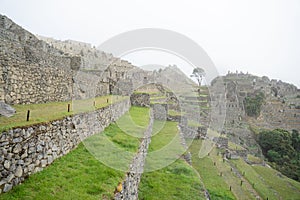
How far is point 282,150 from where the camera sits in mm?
34719

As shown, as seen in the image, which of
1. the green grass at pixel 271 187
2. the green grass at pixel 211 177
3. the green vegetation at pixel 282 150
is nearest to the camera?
the green grass at pixel 211 177

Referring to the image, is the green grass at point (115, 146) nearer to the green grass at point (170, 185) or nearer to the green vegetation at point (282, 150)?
the green grass at point (170, 185)

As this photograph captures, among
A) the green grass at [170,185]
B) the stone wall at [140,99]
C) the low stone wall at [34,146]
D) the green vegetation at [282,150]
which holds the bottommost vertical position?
the green vegetation at [282,150]

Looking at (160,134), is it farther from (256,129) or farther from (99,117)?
(256,129)

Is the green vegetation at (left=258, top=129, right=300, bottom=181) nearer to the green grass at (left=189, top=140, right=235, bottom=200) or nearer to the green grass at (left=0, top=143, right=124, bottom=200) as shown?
the green grass at (left=189, top=140, right=235, bottom=200)

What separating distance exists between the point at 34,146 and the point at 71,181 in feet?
3.24

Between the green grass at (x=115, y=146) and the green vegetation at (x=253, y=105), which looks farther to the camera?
the green vegetation at (x=253, y=105)

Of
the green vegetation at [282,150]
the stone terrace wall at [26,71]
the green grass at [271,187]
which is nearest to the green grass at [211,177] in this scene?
the green grass at [271,187]

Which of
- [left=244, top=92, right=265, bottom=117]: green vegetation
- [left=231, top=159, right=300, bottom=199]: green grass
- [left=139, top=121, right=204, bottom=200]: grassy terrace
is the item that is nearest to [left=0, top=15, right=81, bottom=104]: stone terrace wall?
[left=139, top=121, right=204, bottom=200]: grassy terrace

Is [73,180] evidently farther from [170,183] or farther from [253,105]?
[253,105]

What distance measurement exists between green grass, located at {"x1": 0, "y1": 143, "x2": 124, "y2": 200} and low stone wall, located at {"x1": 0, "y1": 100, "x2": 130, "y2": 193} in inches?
6.0

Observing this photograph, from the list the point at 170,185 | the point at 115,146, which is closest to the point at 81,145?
the point at 115,146

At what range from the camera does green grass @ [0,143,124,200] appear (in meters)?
3.92

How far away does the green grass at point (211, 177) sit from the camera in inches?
434
